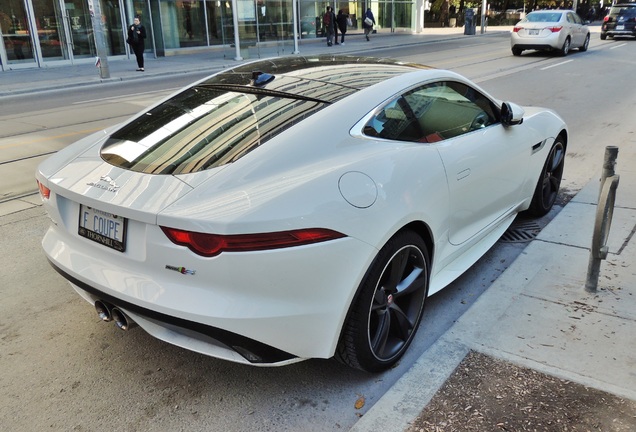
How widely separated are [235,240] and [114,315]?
903 millimetres

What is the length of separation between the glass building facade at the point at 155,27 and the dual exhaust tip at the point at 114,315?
17805 mm

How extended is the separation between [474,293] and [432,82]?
152 cm

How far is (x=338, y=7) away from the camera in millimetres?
35562

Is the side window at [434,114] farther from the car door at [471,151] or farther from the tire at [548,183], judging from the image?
the tire at [548,183]

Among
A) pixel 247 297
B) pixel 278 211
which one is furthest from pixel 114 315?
pixel 278 211

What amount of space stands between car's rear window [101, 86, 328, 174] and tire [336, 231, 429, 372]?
888 millimetres

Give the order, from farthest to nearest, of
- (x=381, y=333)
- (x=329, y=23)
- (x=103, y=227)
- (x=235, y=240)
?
(x=329, y=23) < (x=381, y=333) < (x=103, y=227) < (x=235, y=240)

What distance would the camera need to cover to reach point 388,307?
3076 millimetres

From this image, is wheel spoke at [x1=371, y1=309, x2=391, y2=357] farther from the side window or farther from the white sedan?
the side window

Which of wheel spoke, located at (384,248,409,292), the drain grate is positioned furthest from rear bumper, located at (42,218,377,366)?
the drain grate

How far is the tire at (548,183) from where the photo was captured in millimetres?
5137

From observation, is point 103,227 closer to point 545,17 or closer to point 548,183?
point 548,183

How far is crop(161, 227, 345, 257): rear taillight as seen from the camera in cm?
243

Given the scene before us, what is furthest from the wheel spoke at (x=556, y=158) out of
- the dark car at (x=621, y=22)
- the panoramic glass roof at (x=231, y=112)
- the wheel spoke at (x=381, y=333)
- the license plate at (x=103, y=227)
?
the dark car at (x=621, y=22)
